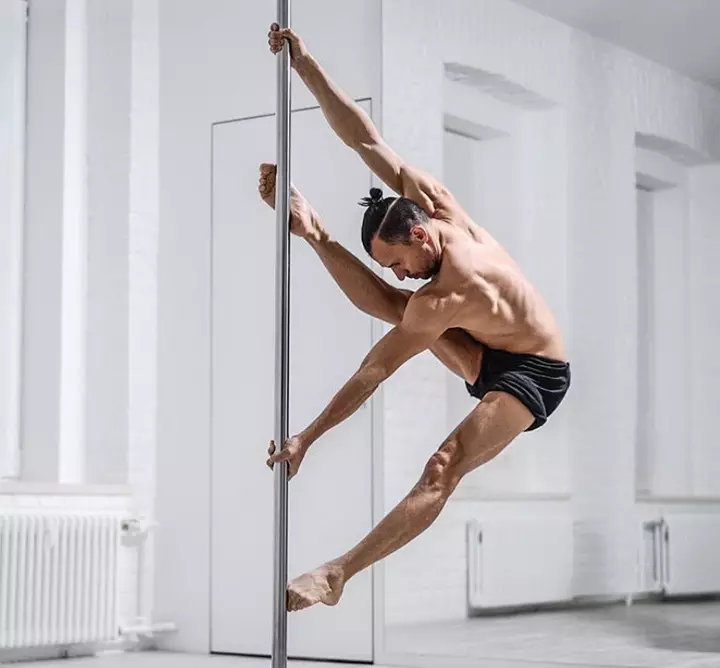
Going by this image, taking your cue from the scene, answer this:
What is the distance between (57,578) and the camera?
22.3 ft

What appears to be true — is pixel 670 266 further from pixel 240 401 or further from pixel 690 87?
pixel 240 401

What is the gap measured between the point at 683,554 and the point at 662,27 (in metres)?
2.14

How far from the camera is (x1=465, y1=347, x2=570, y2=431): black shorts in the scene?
446 cm

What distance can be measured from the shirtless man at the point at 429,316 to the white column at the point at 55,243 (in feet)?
10.2

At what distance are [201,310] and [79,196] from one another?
88 cm

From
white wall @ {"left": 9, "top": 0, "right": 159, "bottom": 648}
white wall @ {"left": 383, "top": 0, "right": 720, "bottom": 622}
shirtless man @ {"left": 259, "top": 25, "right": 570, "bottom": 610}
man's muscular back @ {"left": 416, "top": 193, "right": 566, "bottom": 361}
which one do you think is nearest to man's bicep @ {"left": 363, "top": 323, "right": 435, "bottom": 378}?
shirtless man @ {"left": 259, "top": 25, "right": 570, "bottom": 610}

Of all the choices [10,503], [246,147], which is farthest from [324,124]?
[10,503]

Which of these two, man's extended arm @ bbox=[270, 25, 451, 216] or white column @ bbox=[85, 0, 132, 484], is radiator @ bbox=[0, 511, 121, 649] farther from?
man's extended arm @ bbox=[270, 25, 451, 216]

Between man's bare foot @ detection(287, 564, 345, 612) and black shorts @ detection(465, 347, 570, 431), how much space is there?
2.59ft

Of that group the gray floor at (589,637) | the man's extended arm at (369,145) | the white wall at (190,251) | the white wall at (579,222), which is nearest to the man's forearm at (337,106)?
the man's extended arm at (369,145)

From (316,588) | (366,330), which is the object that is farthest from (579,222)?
(316,588)

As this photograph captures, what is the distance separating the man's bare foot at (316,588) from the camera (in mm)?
3938

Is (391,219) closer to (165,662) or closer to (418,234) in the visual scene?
(418,234)

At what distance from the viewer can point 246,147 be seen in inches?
283
